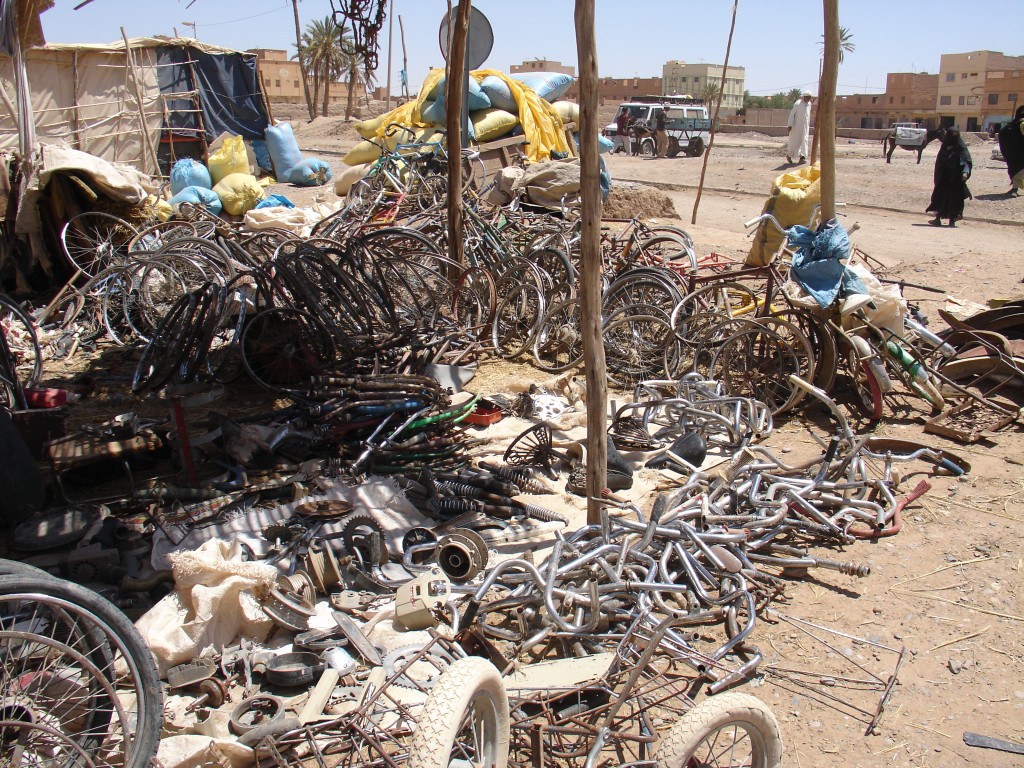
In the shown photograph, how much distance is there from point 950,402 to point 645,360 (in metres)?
2.28

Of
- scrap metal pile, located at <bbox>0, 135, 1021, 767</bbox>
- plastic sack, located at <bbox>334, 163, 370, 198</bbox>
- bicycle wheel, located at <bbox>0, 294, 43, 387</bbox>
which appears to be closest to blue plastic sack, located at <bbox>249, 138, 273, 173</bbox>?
plastic sack, located at <bbox>334, 163, 370, 198</bbox>

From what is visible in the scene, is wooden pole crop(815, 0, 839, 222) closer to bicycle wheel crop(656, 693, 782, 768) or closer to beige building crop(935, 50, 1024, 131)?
bicycle wheel crop(656, 693, 782, 768)

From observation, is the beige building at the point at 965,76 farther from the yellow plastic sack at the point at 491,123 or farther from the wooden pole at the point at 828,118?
the wooden pole at the point at 828,118

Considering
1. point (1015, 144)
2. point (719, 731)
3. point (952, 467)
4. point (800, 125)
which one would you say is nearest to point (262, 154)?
point (800, 125)

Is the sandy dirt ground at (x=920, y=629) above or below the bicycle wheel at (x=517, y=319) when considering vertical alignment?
below

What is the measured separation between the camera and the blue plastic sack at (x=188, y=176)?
14.1m

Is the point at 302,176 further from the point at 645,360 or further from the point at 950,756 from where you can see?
the point at 950,756

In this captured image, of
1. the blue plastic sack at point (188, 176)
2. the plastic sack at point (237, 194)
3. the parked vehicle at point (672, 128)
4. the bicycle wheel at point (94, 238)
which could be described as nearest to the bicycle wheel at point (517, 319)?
the bicycle wheel at point (94, 238)

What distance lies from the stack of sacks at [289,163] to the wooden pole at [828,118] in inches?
584

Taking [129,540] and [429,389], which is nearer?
[129,540]

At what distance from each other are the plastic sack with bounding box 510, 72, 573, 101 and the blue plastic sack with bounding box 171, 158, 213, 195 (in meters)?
6.50

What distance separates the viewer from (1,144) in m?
14.7

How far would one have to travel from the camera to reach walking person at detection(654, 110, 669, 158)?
88.1 ft

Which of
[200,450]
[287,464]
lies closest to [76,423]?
[200,450]
